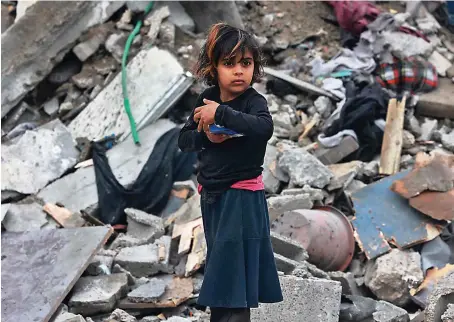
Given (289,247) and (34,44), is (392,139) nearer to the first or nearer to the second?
(289,247)

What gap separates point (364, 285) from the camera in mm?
5223

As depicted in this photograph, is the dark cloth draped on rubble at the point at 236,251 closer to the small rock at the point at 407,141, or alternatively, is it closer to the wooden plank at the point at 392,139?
the wooden plank at the point at 392,139

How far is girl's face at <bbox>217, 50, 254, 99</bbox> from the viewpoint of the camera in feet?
9.93

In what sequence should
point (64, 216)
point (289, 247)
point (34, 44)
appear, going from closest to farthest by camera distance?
point (289, 247), point (64, 216), point (34, 44)

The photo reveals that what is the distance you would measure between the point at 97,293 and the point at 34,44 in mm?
3966

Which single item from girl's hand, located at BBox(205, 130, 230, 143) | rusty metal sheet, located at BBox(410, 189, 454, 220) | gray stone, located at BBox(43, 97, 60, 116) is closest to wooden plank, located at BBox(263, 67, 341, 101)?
rusty metal sheet, located at BBox(410, 189, 454, 220)

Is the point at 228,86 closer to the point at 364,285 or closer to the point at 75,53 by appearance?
the point at 364,285

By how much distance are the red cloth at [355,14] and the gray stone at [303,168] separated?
7.85 feet

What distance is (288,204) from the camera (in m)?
5.59

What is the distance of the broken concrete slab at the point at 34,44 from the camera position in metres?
7.86

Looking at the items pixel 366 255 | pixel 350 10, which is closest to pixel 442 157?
pixel 366 255

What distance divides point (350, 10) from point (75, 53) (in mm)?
3140

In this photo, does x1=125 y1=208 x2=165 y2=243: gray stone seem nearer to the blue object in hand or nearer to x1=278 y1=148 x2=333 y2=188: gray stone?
x1=278 y1=148 x2=333 y2=188: gray stone

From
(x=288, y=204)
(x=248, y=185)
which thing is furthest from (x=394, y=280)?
(x=248, y=185)
